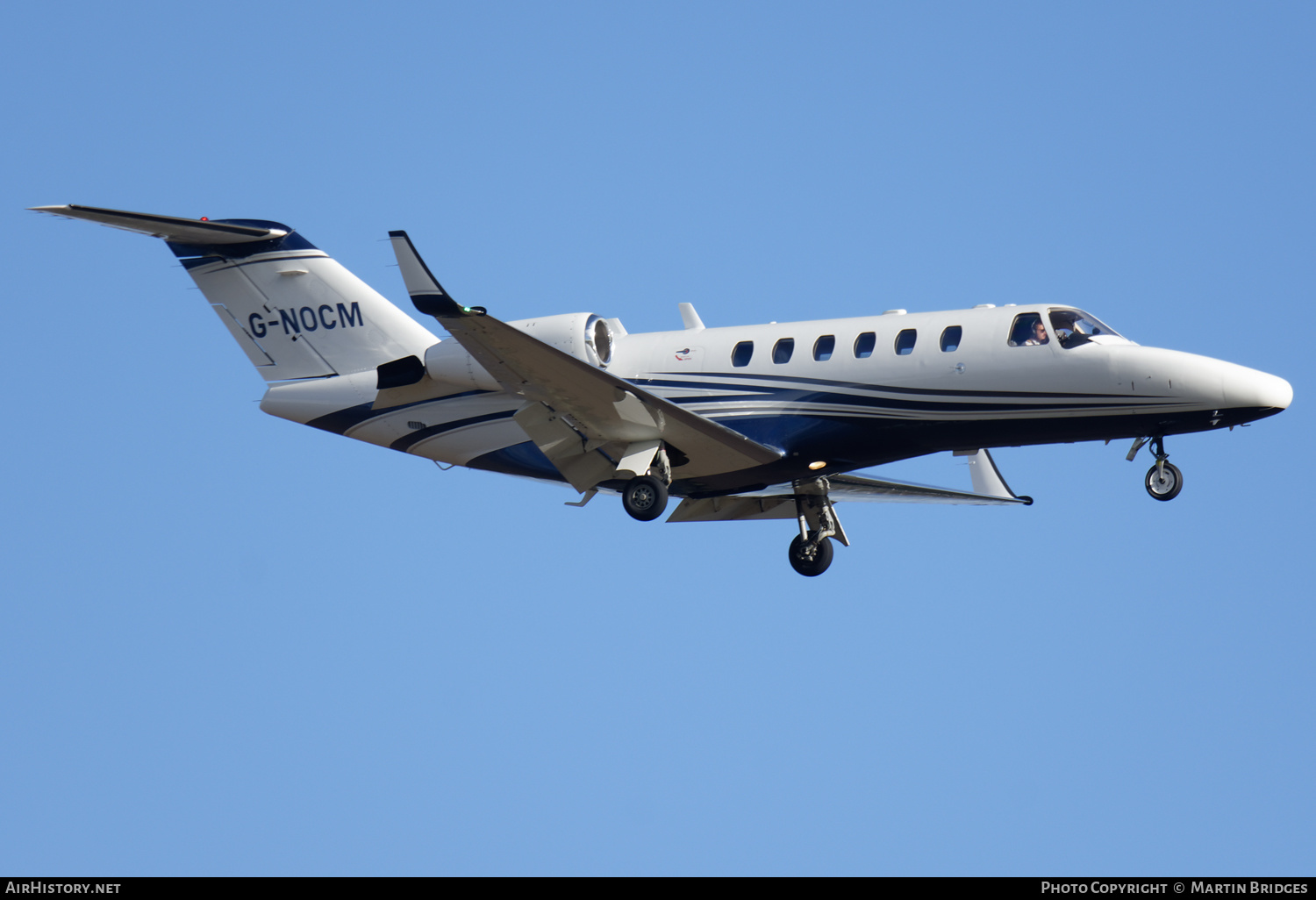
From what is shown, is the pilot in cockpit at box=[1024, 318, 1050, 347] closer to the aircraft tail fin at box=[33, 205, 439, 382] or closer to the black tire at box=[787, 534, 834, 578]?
the black tire at box=[787, 534, 834, 578]

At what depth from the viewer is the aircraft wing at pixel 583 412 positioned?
17.7 metres

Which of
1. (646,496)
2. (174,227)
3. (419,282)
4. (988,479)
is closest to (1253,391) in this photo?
(988,479)

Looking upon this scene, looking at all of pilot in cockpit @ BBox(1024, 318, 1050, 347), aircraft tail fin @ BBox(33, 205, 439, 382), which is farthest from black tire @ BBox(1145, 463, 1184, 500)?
aircraft tail fin @ BBox(33, 205, 439, 382)

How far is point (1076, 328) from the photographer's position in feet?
60.7

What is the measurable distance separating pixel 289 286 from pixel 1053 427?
11370 millimetres

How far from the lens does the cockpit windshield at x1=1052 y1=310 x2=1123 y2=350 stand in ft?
60.5

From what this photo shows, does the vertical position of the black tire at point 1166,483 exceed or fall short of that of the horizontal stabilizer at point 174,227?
it falls short

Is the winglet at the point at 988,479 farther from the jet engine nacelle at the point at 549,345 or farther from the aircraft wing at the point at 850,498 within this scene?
the jet engine nacelle at the point at 549,345

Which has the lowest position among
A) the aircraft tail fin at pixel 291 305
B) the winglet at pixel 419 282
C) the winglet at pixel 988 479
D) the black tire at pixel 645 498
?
the black tire at pixel 645 498

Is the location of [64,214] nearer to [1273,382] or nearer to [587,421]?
[587,421]

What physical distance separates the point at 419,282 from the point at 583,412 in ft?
11.6

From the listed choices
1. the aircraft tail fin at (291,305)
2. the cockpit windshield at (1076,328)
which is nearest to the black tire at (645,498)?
the aircraft tail fin at (291,305)

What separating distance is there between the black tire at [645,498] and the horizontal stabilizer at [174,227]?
23.3 feet

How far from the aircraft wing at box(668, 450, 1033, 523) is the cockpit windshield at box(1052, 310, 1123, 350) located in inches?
171
